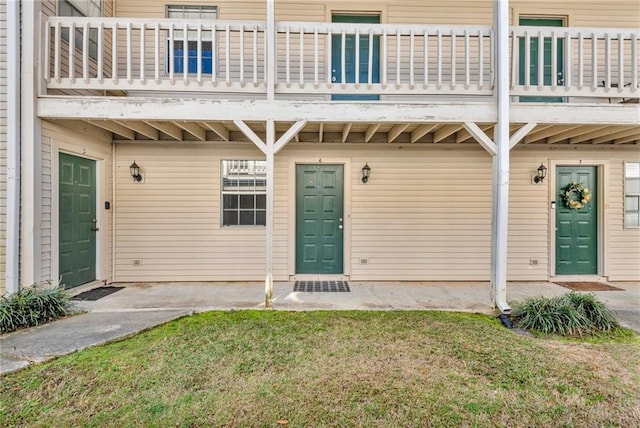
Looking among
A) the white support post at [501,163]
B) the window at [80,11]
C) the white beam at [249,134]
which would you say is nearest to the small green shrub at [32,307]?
the white beam at [249,134]

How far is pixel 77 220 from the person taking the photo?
496 cm

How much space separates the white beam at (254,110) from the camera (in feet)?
13.4

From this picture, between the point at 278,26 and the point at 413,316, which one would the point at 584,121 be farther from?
the point at 278,26

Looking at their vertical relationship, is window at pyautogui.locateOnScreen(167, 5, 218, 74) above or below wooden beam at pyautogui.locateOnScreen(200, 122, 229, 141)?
above

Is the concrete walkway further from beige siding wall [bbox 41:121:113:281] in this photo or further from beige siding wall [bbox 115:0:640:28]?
beige siding wall [bbox 115:0:640:28]

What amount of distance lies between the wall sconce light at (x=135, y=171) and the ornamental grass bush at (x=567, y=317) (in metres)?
6.02

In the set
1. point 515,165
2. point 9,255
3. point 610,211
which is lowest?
point 9,255

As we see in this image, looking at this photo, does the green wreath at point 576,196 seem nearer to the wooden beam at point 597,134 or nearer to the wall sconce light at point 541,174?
the wall sconce light at point 541,174

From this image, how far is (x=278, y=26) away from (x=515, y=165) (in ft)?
15.2

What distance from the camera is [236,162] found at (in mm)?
5875

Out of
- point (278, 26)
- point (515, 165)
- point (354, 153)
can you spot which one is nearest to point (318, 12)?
point (278, 26)

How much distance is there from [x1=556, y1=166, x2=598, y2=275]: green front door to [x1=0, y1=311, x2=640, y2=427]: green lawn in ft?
9.50

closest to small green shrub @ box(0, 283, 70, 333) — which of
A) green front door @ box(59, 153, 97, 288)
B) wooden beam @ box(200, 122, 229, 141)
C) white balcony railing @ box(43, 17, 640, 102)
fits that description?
green front door @ box(59, 153, 97, 288)

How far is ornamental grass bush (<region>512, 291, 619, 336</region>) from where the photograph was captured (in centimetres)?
357
